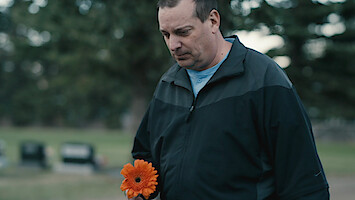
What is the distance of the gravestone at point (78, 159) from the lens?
12.4 meters

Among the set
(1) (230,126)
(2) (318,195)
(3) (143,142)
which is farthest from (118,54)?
(2) (318,195)

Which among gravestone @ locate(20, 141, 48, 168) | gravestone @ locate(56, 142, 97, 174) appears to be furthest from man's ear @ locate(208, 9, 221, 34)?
gravestone @ locate(20, 141, 48, 168)

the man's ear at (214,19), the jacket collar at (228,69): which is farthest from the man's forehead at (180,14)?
the jacket collar at (228,69)

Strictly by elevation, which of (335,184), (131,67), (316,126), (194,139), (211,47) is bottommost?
(316,126)

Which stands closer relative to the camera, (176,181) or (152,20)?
(176,181)

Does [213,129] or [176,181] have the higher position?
[213,129]

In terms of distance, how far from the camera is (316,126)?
32.8 metres

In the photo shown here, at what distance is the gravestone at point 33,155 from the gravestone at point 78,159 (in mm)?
917

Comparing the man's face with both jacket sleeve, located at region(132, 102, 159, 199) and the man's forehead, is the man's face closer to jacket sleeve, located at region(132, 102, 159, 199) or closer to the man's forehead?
the man's forehead

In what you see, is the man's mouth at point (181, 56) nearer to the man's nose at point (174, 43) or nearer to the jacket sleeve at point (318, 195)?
the man's nose at point (174, 43)

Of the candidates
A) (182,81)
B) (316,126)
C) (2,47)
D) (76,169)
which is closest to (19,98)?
(2,47)

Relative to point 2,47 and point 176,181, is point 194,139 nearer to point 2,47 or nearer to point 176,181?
point 176,181

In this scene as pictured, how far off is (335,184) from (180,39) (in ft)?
32.1

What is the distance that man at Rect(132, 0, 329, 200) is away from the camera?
6.12 ft
